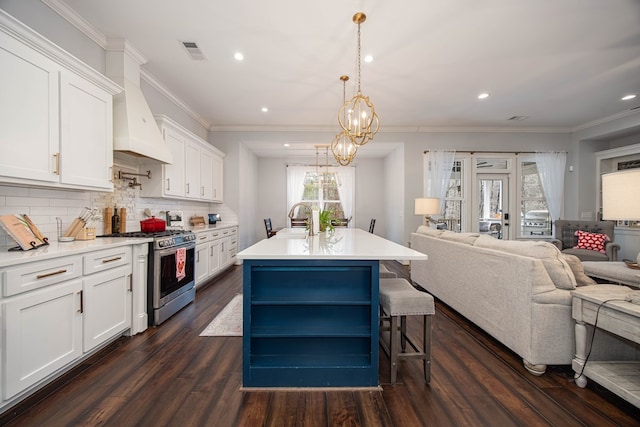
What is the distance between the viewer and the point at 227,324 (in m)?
2.80

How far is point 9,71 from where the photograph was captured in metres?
1.74

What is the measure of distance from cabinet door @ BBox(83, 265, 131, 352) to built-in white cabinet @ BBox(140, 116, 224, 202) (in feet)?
4.73

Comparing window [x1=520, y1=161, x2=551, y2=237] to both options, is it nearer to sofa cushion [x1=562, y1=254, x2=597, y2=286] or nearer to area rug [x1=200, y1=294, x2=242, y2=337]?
sofa cushion [x1=562, y1=254, x2=597, y2=286]

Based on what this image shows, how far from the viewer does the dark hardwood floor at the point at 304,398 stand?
1526 millimetres

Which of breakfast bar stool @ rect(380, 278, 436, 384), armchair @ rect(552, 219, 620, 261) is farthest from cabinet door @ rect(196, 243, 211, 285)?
armchair @ rect(552, 219, 620, 261)

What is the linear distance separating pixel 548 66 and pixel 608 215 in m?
2.67

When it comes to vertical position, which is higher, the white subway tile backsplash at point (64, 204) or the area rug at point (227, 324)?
the white subway tile backsplash at point (64, 204)

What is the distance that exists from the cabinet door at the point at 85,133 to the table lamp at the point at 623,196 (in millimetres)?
3844

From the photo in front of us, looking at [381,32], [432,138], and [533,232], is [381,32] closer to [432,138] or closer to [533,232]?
[432,138]

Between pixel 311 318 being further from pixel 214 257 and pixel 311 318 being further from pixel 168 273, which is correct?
pixel 214 257

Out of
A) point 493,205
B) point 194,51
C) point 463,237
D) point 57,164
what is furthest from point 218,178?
point 493,205

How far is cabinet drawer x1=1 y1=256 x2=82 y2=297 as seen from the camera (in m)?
1.51

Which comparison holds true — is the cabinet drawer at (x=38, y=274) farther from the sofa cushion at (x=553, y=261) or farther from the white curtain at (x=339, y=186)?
the white curtain at (x=339, y=186)

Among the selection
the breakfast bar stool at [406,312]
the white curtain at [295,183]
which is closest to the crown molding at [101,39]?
the breakfast bar stool at [406,312]
